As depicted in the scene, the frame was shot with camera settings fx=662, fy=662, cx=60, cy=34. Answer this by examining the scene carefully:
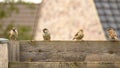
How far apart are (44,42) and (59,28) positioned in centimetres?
1856

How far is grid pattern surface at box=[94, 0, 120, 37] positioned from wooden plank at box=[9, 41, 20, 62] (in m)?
17.3

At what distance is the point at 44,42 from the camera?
1698 cm

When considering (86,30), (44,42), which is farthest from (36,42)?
(86,30)

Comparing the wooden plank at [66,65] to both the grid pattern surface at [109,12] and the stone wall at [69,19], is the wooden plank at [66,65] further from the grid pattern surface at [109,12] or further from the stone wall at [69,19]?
the grid pattern surface at [109,12]

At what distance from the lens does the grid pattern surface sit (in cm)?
3419

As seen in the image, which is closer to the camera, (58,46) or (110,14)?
(58,46)

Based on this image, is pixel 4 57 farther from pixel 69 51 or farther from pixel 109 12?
pixel 109 12

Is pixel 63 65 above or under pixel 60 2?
under

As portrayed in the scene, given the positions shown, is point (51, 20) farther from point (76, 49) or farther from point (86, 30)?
point (76, 49)

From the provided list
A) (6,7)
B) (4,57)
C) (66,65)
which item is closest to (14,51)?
(4,57)

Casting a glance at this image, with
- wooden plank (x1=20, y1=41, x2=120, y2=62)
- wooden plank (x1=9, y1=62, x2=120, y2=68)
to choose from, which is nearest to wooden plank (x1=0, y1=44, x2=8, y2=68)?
wooden plank (x1=9, y1=62, x2=120, y2=68)

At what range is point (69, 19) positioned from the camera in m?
35.1

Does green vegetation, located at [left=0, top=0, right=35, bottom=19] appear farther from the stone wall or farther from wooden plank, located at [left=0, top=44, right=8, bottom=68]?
wooden plank, located at [left=0, top=44, right=8, bottom=68]

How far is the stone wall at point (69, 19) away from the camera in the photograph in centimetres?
3388
